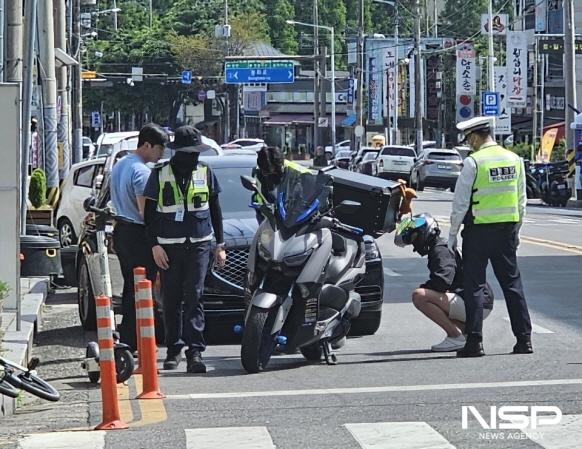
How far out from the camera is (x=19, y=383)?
343 inches

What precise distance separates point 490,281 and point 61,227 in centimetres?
823

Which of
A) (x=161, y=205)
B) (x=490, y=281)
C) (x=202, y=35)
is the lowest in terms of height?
(x=490, y=281)

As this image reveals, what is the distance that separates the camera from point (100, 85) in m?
80.8

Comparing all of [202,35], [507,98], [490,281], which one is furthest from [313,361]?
[202,35]

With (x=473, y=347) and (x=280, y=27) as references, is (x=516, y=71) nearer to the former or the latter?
(x=473, y=347)

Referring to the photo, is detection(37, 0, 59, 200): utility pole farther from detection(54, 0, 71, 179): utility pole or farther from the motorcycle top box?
the motorcycle top box

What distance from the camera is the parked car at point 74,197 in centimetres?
2214

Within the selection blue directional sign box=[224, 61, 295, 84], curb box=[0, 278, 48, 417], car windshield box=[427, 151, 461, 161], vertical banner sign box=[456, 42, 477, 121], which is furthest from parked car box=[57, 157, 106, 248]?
blue directional sign box=[224, 61, 295, 84]

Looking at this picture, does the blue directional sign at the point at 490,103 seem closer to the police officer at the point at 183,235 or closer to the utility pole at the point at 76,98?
the utility pole at the point at 76,98

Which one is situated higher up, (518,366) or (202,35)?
(202,35)

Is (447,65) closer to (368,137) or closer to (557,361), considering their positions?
(368,137)

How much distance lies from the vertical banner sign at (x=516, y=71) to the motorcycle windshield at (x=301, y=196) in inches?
1760

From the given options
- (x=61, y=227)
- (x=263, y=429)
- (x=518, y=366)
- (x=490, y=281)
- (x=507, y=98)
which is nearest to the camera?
(x=263, y=429)

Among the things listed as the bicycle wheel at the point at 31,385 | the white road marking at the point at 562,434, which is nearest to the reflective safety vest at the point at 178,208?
the bicycle wheel at the point at 31,385
